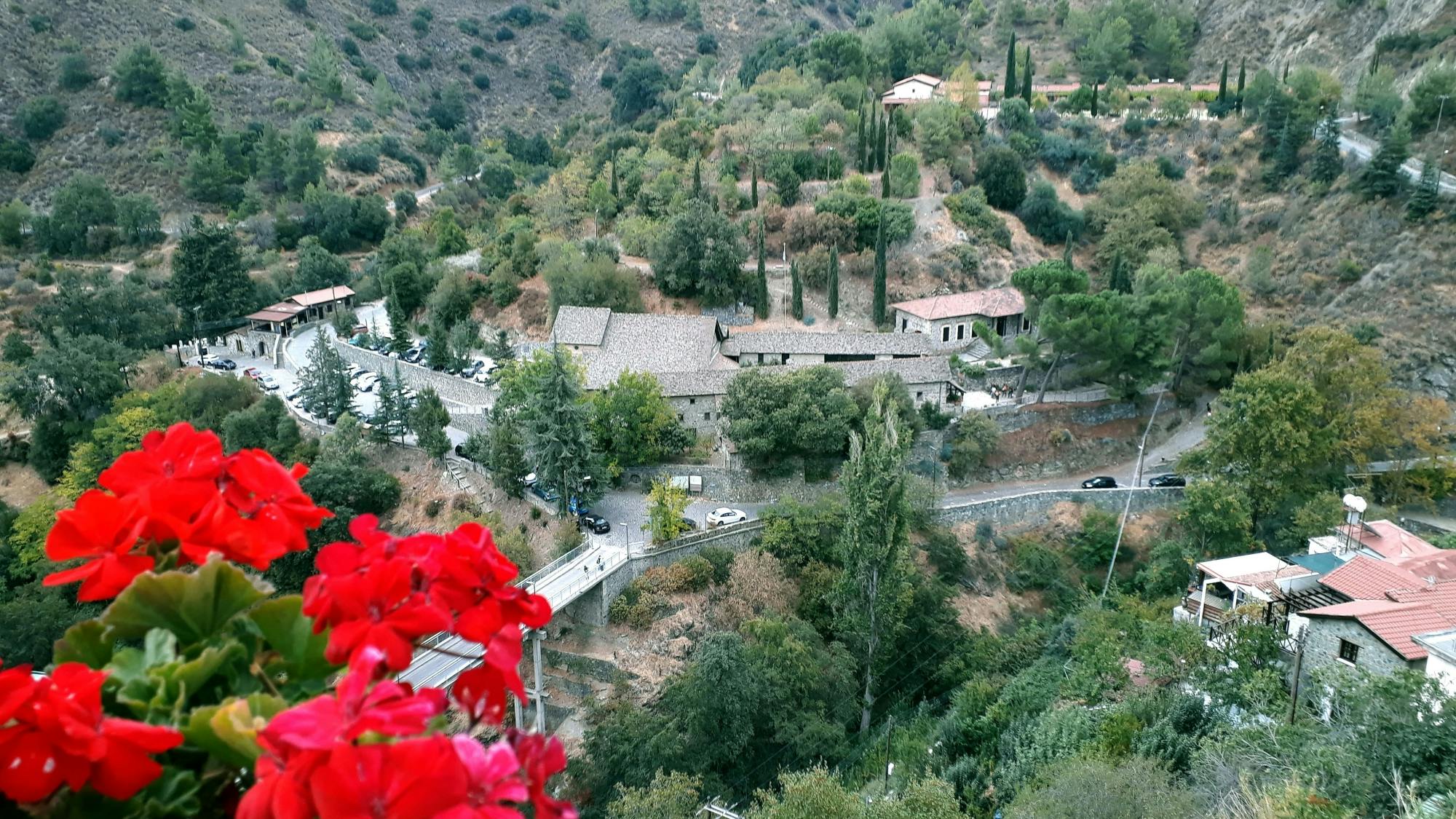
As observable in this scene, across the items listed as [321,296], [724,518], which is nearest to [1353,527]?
[724,518]

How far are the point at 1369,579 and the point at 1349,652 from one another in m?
3.88

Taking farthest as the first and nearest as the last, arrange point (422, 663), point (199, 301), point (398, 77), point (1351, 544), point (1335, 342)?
point (398, 77) < point (199, 301) < point (1335, 342) < point (1351, 544) < point (422, 663)

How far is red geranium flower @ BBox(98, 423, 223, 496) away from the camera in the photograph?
3.25 metres

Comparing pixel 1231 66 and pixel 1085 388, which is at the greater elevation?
pixel 1231 66

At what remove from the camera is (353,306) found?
54062 millimetres

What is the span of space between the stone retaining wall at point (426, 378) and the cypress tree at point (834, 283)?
16411 mm

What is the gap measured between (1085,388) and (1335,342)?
9.44m

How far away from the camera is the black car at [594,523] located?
30.5m

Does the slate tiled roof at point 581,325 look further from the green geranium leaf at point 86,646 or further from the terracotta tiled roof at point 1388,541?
the green geranium leaf at point 86,646

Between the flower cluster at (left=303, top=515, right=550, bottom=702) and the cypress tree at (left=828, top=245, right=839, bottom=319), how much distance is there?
1669 inches

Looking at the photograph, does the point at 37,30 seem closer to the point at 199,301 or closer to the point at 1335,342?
the point at 199,301

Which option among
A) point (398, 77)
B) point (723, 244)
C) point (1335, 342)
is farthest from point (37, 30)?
point (1335, 342)

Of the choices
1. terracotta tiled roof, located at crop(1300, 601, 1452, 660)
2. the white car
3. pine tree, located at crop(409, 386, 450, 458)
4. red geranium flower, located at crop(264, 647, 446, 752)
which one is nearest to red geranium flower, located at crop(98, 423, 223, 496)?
red geranium flower, located at crop(264, 647, 446, 752)

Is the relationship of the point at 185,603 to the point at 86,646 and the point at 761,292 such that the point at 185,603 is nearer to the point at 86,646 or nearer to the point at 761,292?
the point at 86,646
